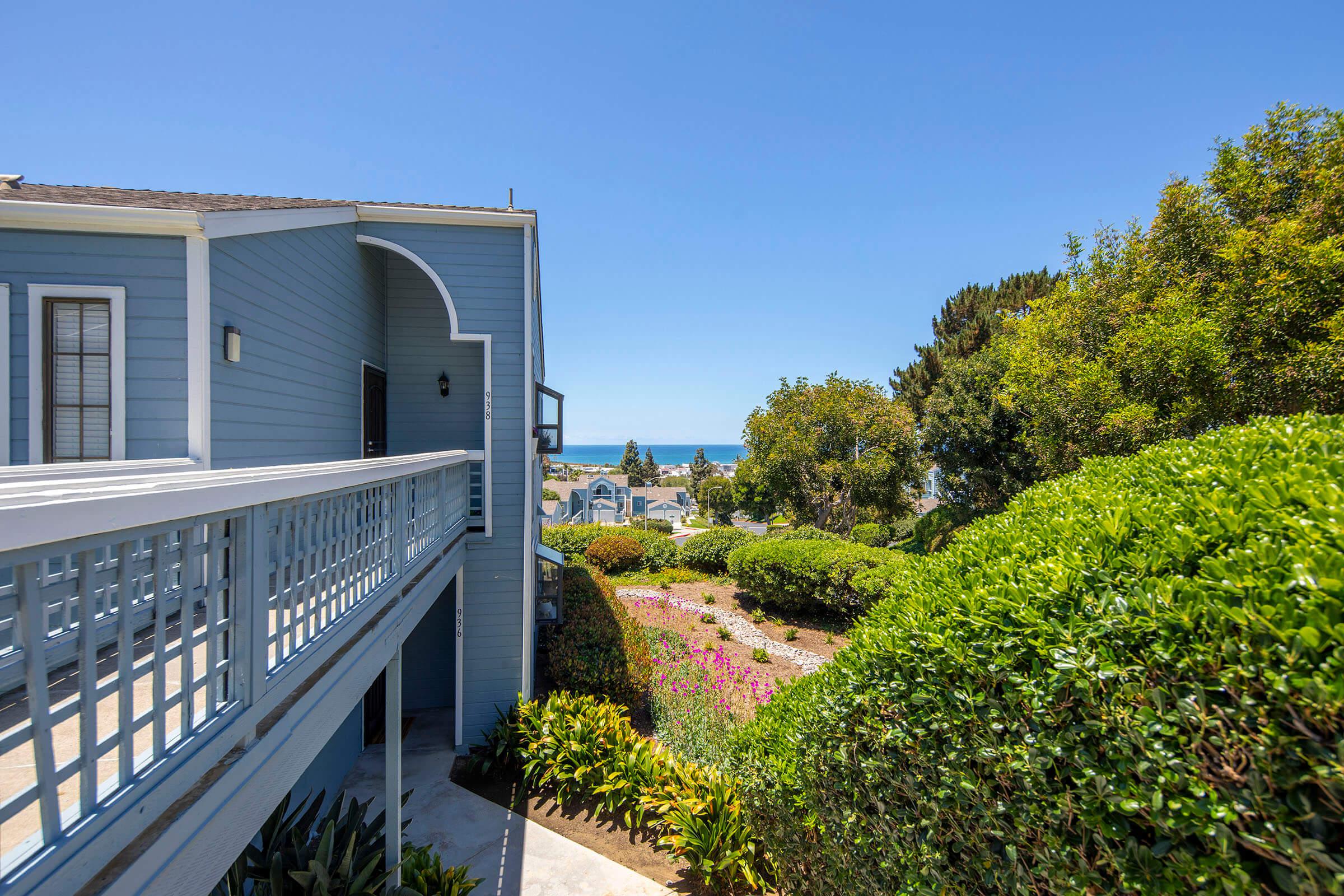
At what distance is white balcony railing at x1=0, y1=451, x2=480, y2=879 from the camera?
44.1 inches

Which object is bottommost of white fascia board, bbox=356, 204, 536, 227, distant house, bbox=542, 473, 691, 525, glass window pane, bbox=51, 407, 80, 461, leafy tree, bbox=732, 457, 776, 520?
distant house, bbox=542, 473, 691, 525

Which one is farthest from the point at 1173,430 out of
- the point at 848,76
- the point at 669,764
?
the point at 669,764

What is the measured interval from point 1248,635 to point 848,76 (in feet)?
37.8

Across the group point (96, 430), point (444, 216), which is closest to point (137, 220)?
point (96, 430)

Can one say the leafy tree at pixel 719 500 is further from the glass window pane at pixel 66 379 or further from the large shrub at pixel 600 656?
the glass window pane at pixel 66 379

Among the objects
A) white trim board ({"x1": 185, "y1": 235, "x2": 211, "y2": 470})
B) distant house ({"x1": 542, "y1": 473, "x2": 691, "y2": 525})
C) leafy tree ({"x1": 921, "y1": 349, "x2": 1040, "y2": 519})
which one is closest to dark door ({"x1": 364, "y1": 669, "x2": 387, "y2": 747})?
white trim board ({"x1": 185, "y1": 235, "x2": 211, "y2": 470})

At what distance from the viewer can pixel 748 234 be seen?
15859mm

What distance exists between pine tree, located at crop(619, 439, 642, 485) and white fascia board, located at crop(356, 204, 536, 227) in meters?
63.0

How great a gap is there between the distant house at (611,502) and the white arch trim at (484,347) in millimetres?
26442

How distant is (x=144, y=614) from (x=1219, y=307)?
1302 cm

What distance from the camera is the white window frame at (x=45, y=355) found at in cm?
350

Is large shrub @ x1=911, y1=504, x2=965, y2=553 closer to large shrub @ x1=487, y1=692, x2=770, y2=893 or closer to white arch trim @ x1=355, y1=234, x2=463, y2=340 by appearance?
large shrub @ x1=487, y1=692, x2=770, y2=893

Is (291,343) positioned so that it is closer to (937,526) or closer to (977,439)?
(977,439)

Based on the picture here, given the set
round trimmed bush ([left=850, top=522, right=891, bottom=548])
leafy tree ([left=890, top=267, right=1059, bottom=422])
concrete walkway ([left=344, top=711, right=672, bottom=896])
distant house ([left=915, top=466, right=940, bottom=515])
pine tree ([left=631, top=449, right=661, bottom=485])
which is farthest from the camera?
pine tree ([left=631, top=449, right=661, bottom=485])
